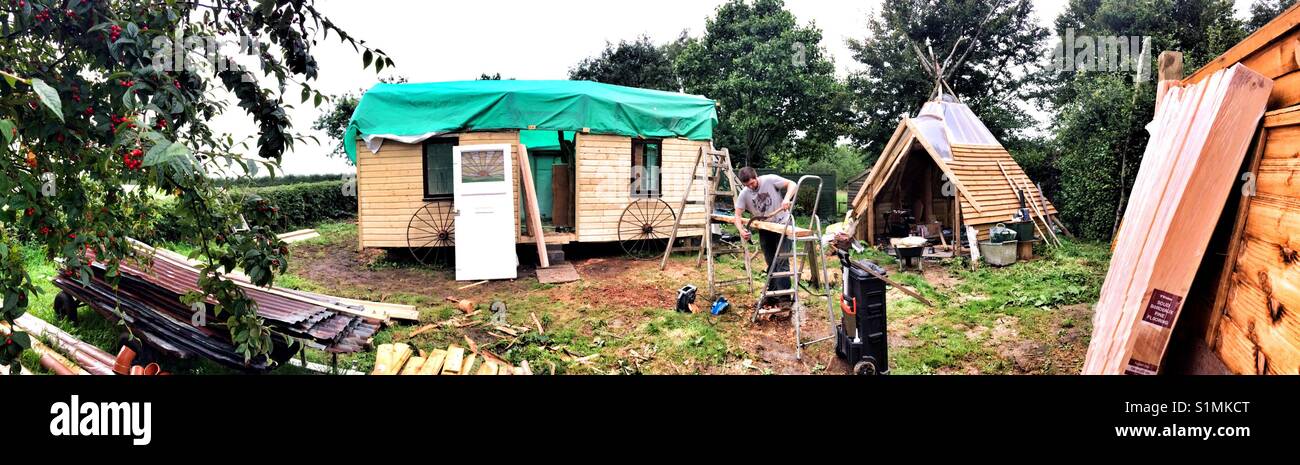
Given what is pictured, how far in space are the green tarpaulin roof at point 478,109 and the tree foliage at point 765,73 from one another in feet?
22.9

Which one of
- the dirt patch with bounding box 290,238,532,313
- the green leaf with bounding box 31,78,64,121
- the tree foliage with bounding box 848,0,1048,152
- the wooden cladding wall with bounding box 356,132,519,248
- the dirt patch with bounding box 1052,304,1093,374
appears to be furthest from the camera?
the tree foliage with bounding box 848,0,1048,152

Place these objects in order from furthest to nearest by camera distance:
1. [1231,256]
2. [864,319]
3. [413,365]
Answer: [413,365] → [864,319] → [1231,256]

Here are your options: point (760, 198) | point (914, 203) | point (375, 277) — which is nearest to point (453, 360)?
point (760, 198)

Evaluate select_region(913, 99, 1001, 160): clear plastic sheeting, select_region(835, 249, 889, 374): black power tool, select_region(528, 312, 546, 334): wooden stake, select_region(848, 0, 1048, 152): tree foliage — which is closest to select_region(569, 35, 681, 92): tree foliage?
select_region(848, 0, 1048, 152): tree foliage

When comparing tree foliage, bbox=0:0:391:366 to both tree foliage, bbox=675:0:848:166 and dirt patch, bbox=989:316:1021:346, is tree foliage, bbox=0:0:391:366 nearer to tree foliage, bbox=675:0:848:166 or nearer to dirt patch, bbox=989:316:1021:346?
dirt patch, bbox=989:316:1021:346

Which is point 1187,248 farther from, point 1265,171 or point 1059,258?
point 1059,258

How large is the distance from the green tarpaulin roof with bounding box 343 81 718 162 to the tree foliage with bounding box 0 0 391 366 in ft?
17.7

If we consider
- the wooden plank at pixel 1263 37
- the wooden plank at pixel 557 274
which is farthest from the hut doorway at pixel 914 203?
the wooden plank at pixel 1263 37

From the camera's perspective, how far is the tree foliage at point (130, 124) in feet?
5.61

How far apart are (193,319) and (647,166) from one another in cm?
669

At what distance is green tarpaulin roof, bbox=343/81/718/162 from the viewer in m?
7.80

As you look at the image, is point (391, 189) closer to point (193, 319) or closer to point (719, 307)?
point (719, 307)

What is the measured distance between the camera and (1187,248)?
201cm

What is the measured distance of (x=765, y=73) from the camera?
14266 mm
